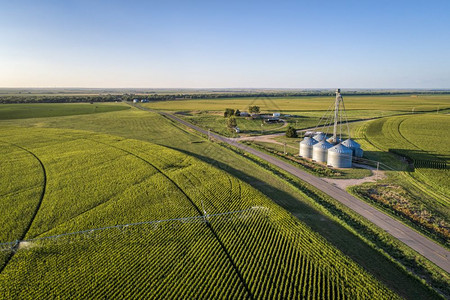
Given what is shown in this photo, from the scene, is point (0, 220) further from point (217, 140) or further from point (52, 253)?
point (217, 140)

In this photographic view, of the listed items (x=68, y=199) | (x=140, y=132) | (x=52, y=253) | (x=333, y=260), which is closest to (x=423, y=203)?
(x=333, y=260)

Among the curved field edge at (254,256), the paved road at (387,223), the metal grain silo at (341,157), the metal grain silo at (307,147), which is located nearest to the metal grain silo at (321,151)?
the metal grain silo at (307,147)

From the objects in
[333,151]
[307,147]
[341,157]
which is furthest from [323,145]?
[341,157]

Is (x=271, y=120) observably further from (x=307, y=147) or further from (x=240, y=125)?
(x=307, y=147)

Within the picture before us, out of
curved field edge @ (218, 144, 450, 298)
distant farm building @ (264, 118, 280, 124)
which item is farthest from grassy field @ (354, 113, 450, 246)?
distant farm building @ (264, 118, 280, 124)

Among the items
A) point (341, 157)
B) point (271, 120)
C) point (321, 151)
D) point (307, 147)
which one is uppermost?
point (271, 120)

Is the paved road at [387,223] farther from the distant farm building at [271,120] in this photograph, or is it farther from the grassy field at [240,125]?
the distant farm building at [271,120]
